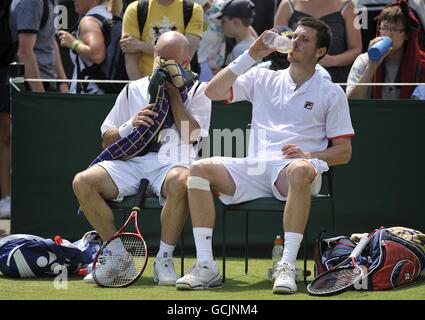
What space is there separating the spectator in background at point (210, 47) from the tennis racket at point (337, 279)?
376 cm

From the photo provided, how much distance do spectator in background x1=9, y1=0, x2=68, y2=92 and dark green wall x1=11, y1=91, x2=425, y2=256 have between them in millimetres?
580

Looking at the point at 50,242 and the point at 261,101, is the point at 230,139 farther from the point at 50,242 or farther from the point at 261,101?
the point at 50,242

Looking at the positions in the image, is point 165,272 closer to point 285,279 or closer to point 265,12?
point 285,279

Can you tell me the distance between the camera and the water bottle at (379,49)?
834 cm

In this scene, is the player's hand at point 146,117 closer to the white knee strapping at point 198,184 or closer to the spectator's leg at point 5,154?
the white knee strapping at point 198,184

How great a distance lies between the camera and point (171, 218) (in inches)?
270

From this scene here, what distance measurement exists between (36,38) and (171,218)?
3.10m

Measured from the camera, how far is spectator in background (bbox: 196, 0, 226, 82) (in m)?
9.77

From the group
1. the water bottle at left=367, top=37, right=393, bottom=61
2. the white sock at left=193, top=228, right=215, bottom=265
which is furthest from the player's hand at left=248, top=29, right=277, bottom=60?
the water bottle at left=367, top=37, right=393, bottom=61

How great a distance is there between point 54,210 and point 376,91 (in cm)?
280

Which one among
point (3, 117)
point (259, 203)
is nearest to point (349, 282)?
point (259, 203)

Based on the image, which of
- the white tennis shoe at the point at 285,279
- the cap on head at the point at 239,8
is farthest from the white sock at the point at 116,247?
the cap on head at the point at 239,8

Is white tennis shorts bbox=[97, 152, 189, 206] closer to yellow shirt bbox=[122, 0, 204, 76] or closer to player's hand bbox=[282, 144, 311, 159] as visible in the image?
player's hand bbox=[282, 144, 311, 159]

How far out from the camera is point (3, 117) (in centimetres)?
957
